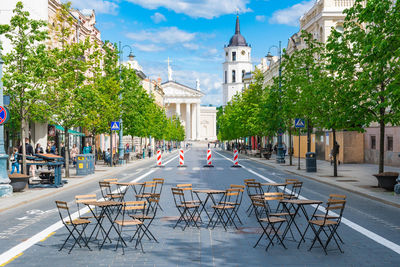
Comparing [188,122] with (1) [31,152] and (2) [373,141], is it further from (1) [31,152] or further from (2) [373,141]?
(1) [31,152]

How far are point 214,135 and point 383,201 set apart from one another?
7259 inches

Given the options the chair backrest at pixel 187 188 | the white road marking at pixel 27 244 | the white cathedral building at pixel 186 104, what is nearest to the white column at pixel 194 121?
the white cathedral building at pixel 186 104

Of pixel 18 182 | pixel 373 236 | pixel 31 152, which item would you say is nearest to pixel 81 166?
pixel 31 152

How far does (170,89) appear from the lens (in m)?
172

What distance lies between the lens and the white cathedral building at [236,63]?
156625mm

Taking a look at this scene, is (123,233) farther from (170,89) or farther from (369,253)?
(170,89)

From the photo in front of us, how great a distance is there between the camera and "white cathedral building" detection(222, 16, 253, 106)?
156625mm

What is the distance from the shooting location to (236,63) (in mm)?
157875

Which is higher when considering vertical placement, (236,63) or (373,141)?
(236,63)

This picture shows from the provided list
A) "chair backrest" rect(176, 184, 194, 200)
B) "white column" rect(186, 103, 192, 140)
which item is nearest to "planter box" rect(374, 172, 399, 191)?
"chair backrest" rect(176, 184, 194, 200)

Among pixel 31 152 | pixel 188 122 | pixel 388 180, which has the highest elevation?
pixel 188 122

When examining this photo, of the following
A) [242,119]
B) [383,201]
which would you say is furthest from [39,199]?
[242,119]

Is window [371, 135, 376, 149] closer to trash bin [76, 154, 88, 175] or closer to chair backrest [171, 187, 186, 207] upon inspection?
trash bin [76, 154, 88, 175]

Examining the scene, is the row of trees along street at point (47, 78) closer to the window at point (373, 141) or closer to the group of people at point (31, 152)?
the group of people at point (31, 152)
